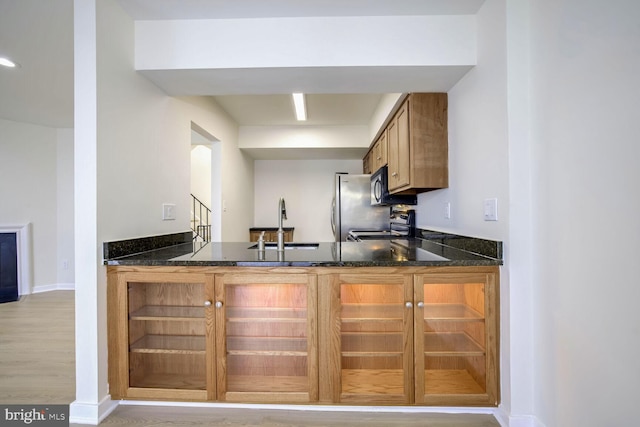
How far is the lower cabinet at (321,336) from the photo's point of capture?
1632 mm

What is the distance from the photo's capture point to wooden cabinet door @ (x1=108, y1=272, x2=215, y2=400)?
5.55 ft

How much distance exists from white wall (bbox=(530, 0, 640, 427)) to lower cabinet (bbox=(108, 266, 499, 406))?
293 mm

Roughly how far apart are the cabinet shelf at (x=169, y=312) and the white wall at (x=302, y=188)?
3735 mm

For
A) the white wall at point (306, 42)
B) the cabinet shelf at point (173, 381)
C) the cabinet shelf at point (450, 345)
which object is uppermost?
the white wall at point (306, 42)

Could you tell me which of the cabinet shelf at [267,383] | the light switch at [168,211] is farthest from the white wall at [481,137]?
the light switch at [168,211]

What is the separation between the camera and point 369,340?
70.1 inches

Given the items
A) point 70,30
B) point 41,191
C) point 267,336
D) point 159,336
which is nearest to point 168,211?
point 159,336

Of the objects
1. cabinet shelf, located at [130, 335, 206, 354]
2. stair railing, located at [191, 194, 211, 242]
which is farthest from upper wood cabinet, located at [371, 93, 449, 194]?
stair railing, located at [191, 194, 211, 242]

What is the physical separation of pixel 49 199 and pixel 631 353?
611cm

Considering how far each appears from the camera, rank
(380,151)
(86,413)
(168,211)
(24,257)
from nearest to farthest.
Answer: (86,413) < (168,211) < (380,151) < (24,257)

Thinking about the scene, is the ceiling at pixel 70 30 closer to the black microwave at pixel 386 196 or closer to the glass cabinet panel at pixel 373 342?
the black microwave at pixel 386 196

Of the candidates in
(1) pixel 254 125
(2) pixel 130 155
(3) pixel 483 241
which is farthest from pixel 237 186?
(3) pixel 483 241

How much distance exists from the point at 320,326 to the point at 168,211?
150 cm

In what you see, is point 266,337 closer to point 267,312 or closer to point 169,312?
point 267,312
